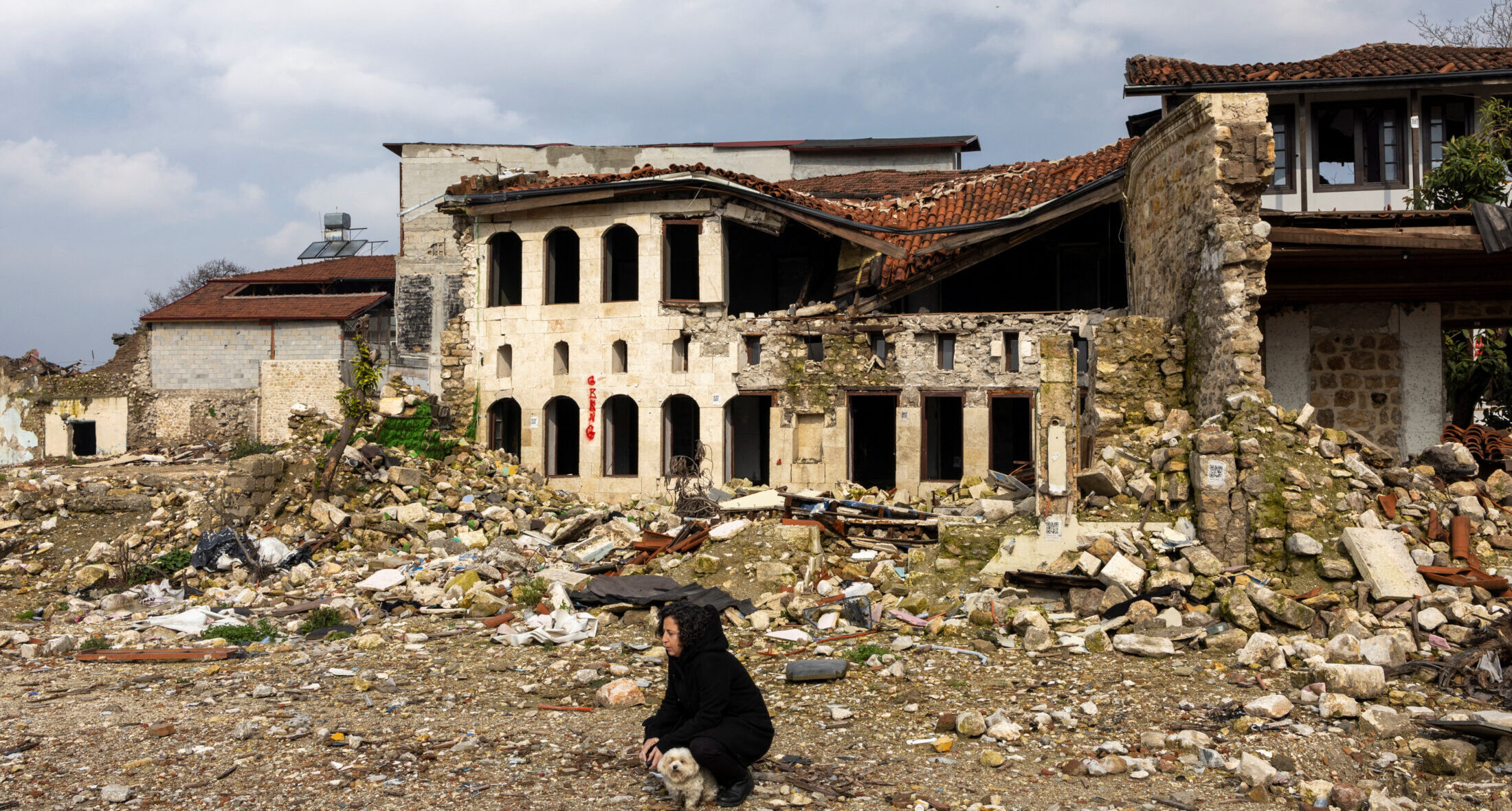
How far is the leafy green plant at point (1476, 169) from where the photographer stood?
14.8 metres

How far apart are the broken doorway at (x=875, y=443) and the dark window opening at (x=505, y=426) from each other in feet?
23.6

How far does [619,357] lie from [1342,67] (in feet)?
44.8

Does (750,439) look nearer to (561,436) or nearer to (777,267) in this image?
(777,267)

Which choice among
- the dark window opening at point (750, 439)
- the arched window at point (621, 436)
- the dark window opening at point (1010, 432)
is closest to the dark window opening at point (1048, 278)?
the dark window opening at point (1010, 432)

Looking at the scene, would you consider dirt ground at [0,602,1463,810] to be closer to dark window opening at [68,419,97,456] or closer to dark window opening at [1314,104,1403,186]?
dark window opening at [1314,104,1403,186]

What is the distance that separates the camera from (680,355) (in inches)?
787

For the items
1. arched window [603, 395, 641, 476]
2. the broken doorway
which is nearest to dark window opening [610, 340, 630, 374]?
arched window [603, 395, 641, 476]

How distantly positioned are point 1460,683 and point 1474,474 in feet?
16.9

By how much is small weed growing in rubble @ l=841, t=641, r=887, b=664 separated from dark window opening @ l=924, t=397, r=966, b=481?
1207cm

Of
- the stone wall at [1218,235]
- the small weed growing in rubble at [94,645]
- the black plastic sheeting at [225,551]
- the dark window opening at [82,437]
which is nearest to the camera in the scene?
the small weed growing in rubble at [94,645]

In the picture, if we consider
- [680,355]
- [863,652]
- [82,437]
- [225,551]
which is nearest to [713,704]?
[863,652]

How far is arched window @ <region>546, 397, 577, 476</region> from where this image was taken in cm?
2056

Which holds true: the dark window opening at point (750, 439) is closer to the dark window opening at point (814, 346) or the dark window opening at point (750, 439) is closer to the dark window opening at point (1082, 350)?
the dark window opening at point (814, 346)

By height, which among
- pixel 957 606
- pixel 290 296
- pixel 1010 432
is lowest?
pixel 957 606
